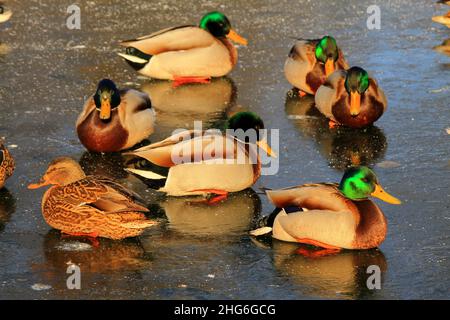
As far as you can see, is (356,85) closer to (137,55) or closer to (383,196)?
(383,196)

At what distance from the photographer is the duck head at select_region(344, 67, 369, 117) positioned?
945cm

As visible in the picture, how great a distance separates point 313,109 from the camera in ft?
33.9

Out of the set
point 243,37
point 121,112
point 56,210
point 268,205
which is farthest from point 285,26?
point 56,210

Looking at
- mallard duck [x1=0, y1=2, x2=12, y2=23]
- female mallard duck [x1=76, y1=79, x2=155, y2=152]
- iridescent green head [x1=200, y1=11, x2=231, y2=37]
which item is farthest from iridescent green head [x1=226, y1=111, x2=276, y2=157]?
mallard duck [x1=0, y1=2, x2=12, y2=23]

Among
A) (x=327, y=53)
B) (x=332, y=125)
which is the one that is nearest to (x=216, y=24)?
(x=327, y=53)

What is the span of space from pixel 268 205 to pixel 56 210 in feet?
5.05

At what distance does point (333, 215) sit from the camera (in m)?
7.13

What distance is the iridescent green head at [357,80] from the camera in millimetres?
9445

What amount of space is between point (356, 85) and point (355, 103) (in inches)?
5.9

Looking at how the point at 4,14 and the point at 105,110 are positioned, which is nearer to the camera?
the point at 105,110

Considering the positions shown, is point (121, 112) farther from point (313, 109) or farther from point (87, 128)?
point (313, 109)

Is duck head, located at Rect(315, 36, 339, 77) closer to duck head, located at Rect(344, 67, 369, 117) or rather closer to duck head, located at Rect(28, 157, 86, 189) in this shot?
duck head, located at Rect(344, 67, 369, 117)

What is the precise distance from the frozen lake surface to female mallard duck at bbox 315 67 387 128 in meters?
0.16

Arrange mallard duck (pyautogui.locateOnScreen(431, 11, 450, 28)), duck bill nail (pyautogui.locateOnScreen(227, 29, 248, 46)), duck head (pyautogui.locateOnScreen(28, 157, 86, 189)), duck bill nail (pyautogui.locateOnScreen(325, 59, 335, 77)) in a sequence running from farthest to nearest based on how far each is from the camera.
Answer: mallard duck (pyautogui.locateOnScreen(431, 11, 450, 28))
duck bill nail (pyautogui.locateOnScreen(227, 29, 248, 46))
duck bill nail (pyautogui.locateOnScreen(325, 59, 335, 77))
duck head (pyautogui.locateOnScreen(28, 157, 86, 189))
